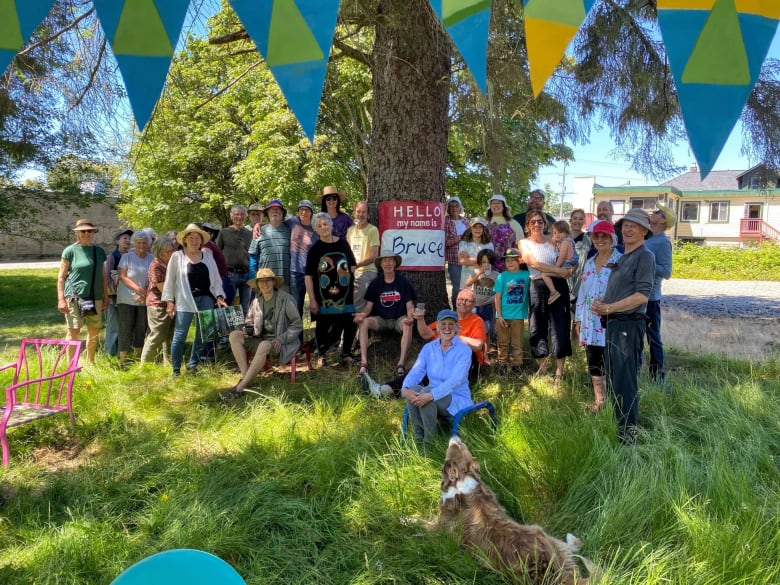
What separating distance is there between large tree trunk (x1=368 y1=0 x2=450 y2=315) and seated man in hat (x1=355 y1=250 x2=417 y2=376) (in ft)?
1.35

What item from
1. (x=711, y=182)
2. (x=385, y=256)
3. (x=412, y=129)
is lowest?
(x=385, y=256)

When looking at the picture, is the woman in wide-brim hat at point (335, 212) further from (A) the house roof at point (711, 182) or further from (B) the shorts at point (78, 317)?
(A) the house roof at point (711, 182)

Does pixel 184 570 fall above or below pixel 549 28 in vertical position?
below

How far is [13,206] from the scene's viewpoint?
12.4 meters

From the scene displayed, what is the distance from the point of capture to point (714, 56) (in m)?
2.40

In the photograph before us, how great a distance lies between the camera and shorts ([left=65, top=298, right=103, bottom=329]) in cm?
582

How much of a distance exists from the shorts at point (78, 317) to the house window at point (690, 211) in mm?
36337

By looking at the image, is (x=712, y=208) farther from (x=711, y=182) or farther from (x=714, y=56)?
(x=714, y=56)

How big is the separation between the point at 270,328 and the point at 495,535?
11.1ft

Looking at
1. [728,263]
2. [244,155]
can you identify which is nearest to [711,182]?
[728,263]

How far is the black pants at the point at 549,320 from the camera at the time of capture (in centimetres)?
498

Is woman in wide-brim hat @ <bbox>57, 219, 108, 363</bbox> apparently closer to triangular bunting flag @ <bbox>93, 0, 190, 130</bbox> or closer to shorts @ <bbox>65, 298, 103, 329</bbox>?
shorts @ <bbox>65, 298, 103, 329</bbox>

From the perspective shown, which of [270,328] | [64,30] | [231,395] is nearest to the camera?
[64,30]

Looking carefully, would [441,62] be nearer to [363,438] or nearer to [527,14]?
[527,14]
